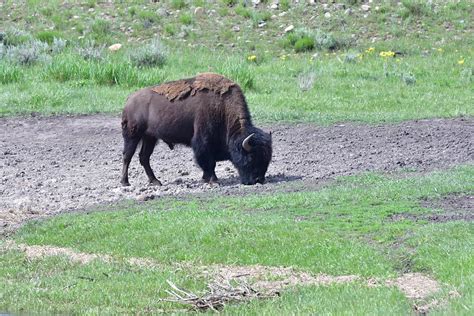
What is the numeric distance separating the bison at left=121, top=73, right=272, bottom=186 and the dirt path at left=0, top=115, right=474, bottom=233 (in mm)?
433

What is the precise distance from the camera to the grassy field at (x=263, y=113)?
11070 millimetres

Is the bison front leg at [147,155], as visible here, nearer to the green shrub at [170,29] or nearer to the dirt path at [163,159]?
the dirt path at [163,159]

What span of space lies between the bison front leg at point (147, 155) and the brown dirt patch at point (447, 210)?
5.20 meters

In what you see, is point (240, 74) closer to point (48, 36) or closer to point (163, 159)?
point (163, 159)

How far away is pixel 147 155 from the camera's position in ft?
59.7

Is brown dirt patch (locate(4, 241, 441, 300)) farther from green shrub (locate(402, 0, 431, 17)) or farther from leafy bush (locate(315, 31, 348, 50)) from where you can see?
green shrub (locate(402, 0, 431, 17))

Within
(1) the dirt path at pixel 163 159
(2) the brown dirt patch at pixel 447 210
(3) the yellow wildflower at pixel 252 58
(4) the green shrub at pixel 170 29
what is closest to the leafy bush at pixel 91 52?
(4) the green shrub at pixel 170 29

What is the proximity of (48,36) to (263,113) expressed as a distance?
463 inches

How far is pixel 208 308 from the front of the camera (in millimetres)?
10406

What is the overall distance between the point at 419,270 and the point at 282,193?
4438 mm

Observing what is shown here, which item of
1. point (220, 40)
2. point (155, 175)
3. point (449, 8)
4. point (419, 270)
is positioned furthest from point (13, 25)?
point (419, 270)

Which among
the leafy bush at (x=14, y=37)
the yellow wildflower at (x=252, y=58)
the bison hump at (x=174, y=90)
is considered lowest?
the leafy bush at (x=14, y=37)

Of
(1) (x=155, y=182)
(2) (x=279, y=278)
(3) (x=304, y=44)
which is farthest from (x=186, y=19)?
(2) (x=279, y=278)

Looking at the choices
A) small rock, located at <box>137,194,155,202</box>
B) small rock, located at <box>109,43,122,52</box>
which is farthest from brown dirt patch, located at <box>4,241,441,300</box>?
small rock, located at <box>109,43,122,52</box>
